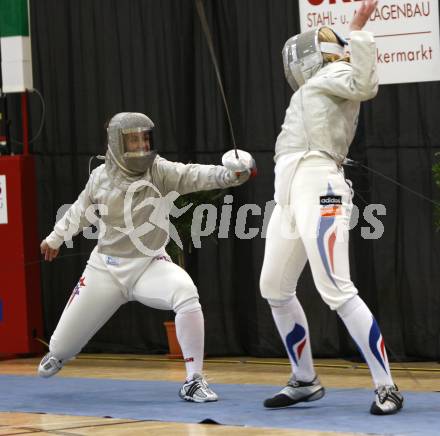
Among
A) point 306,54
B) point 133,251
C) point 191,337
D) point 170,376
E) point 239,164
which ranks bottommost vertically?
point 170,376

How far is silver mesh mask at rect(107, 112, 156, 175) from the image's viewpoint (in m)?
4.21

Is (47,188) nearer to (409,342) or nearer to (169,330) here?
(169,330)

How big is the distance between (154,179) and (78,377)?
131cm

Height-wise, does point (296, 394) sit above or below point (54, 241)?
below

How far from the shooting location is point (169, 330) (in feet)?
19.0

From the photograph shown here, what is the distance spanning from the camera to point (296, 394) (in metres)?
3.73

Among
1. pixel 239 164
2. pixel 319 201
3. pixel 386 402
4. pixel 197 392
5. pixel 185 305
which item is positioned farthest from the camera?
pixel 185 305

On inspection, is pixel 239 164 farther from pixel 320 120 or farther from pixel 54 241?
pixel 54 241

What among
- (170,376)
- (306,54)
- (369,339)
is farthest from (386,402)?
(170,376)

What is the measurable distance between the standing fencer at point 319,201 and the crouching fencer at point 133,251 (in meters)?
0.54

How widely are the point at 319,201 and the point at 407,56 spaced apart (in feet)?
6.19

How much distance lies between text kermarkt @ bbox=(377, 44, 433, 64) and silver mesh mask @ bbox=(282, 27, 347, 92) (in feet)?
4.86

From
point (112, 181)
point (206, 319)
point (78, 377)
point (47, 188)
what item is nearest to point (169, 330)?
point (206, 319)
